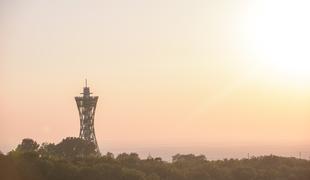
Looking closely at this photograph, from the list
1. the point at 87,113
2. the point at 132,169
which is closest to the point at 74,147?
the point at 87,113

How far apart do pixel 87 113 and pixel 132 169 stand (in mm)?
37013

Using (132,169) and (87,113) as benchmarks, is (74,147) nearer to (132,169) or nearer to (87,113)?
(87,113)

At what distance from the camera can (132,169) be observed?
116 ft

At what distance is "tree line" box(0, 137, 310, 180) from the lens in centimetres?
3244

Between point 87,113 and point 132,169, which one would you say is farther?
point 87,113

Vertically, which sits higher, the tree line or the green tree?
the green tree

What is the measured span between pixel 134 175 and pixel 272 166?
14.4m

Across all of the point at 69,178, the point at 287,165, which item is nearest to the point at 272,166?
the point at 287,165

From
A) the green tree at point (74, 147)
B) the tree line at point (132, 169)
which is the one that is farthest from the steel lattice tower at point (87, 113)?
the tree line at point (132, 169)

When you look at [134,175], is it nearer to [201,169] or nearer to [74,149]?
[201,169]

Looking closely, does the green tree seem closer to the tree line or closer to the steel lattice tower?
the steel lattice tower

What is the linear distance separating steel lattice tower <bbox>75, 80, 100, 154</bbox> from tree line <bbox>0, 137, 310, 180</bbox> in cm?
2728

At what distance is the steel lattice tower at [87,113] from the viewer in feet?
234

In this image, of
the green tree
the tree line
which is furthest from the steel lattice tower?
the tree line
